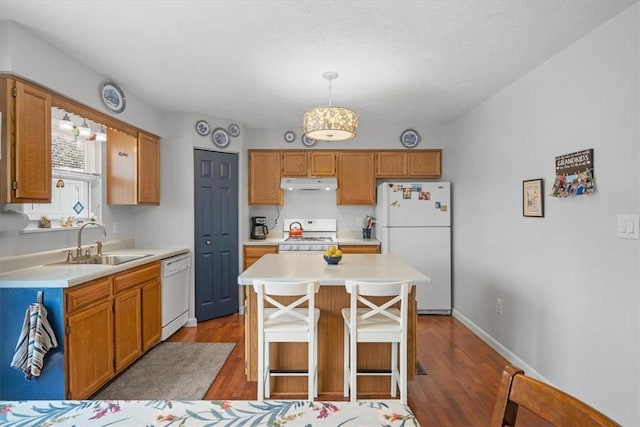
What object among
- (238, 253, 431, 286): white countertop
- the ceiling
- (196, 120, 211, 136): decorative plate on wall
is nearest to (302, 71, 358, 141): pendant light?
the ceiling

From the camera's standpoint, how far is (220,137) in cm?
428

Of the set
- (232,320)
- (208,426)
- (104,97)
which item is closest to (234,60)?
(104,97)

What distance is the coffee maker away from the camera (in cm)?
470

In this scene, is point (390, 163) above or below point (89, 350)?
above

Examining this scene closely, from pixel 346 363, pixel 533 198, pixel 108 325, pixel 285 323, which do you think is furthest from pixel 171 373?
pixel 533 198

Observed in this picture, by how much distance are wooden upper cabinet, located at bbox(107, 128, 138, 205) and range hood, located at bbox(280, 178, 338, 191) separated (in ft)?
5.87

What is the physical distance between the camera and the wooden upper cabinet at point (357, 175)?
15.5 ft

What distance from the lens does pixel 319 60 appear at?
262cm

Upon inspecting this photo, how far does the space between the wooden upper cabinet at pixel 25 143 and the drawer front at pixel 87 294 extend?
65 centimetres

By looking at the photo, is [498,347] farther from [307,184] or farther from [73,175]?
[73,175]

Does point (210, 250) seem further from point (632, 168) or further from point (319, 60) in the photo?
point (632, 168)

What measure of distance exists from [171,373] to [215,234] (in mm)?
1776

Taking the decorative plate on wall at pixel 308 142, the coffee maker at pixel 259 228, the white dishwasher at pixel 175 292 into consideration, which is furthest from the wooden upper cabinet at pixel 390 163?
the white dishwasher at pixel 175 292

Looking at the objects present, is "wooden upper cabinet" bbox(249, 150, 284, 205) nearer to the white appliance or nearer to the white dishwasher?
the white dishwasher
